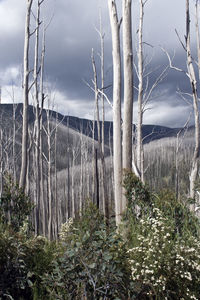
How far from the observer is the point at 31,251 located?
3234 mm

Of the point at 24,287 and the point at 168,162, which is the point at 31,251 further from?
the point at 168,162

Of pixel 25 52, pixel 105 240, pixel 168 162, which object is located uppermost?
pixel 25 52

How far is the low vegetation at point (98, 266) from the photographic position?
8.22 feet

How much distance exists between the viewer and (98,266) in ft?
8.20

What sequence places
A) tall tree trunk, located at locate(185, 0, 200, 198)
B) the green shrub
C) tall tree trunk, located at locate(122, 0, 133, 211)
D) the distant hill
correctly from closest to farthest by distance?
the green shrub, tall tree trunk, located at locate(122, 0, 133, 211), tall tree trunk, located at locate(185, 0, 200, 198), the distant hill

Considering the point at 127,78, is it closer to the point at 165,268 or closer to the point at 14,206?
the point at 14,206

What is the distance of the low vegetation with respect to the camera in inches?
98.7

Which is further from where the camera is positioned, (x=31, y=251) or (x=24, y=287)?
(x=31, y=251)

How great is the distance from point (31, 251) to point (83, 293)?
93 centimetres

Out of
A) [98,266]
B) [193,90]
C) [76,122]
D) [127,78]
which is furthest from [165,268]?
[76,122]

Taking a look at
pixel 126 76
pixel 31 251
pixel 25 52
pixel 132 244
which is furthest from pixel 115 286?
pixel 25 52

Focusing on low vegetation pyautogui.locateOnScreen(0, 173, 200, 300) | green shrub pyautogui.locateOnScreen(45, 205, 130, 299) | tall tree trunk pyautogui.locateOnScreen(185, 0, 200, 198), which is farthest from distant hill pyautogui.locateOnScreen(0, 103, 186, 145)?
green shrub pyautogui.locateOnScreen(45, 205, 130, 299)

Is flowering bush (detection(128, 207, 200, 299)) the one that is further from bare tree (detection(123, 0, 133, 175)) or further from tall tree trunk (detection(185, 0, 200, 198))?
tall tree trunk (detection(185, 0, 200, 198))

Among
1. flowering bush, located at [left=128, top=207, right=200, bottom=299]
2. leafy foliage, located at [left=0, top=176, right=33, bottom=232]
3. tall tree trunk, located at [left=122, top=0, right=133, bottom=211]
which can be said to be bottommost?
flowering bush, located at [left=128, top=207, right=200, bottom=299]
